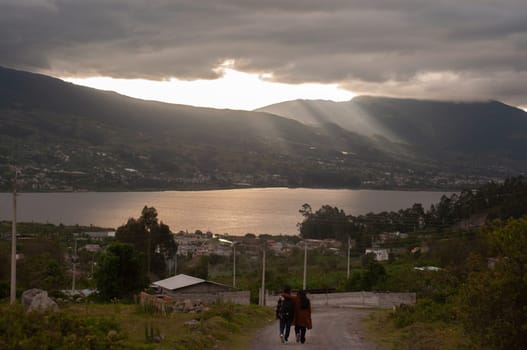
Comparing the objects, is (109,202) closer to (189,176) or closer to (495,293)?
(189,176)

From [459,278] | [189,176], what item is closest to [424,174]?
[189,176]

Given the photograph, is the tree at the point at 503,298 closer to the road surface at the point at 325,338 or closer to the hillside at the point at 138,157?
the road surface at the point at 325,338

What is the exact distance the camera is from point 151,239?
48.3m

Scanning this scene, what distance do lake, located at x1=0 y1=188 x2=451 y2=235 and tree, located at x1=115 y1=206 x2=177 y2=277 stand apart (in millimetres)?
25769

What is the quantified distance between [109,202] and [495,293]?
105m

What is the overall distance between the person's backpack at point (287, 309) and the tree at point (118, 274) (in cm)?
1692

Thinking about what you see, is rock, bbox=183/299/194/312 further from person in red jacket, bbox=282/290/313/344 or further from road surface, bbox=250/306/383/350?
person in red jacket, bbox=282/290/313/344

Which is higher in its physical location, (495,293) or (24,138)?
(24,138)

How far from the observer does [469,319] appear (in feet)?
38.3

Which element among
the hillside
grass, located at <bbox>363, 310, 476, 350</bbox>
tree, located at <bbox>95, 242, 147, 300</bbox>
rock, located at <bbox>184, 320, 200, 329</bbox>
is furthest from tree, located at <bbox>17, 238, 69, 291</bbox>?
the hillside

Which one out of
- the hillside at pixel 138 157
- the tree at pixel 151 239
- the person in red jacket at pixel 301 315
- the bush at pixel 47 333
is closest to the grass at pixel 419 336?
the person in red jacket at pixel 301 315

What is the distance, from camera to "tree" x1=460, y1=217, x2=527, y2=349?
11.2m

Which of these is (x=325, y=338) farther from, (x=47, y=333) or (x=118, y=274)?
(x=118, y=274)

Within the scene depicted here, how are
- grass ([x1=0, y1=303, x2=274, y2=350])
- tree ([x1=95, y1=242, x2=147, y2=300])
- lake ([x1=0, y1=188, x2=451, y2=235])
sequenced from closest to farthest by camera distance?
grass ([x1=0, y1=303, x2=274, y2=350]) < tree ([x1=95, y1=242, x2=147, y2=300]) < lake ([x1=0, y1=188, x2=451, y2=235])
